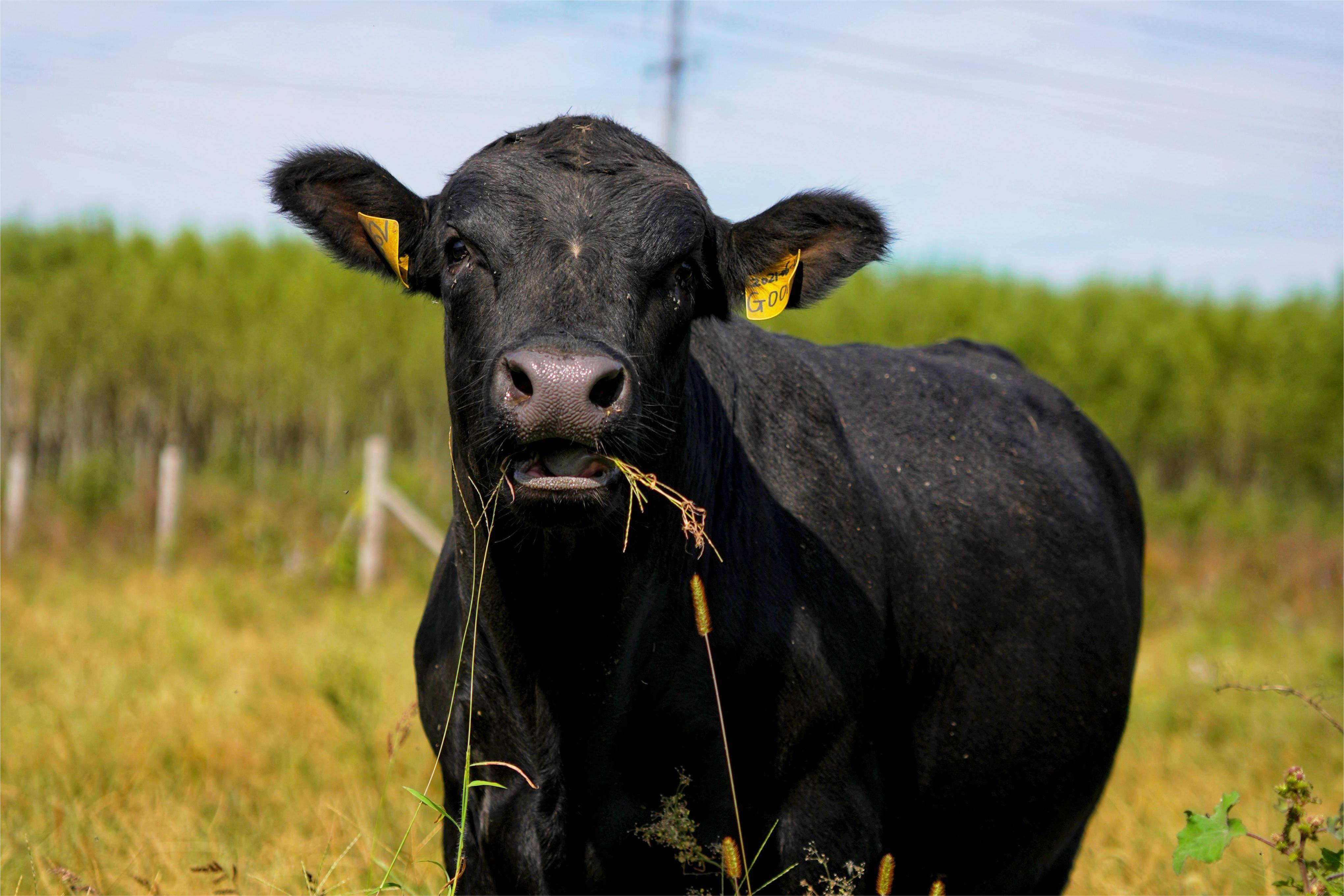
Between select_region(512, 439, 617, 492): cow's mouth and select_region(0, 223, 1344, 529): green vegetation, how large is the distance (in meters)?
28.8

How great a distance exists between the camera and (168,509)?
16.0m

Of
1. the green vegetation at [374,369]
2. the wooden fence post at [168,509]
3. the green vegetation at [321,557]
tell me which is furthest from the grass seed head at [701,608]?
the green vegetation at [374,369]

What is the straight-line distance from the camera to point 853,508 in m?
3.53

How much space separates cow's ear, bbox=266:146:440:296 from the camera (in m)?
3.22

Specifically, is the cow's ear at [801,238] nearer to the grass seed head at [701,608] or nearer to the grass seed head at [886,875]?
the grass seed head at [701,608]

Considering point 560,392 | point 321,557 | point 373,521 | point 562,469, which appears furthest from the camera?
point 321,557

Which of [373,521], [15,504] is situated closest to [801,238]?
[373,521]

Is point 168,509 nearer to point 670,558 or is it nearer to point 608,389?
point 670,558

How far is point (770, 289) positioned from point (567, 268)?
0.78m

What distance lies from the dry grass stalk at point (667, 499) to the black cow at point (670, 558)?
3cm

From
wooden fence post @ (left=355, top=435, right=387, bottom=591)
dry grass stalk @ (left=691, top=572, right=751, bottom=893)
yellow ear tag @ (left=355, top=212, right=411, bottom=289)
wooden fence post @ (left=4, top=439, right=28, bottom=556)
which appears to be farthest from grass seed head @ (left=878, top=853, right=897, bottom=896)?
wooden fence post @ (left=4, top=439, right=28, bottom=556)

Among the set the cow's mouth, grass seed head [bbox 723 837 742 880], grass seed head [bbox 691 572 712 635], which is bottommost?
grass seed head [bbox 723 837 742 880]

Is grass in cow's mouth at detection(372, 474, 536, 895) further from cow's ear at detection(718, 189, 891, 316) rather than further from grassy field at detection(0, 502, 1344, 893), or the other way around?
cow's ear at detection(718, 189, 891, 316)

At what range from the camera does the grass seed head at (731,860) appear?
2.65m
